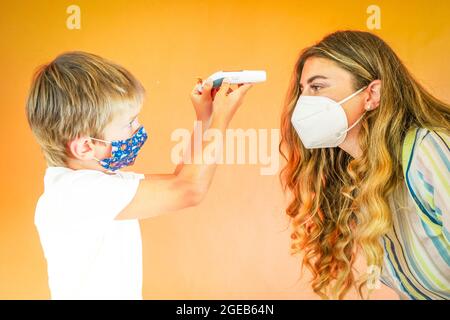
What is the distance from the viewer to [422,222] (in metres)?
2.22

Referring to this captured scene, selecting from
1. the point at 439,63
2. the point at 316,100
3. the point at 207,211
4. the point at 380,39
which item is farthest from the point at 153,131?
the point at 439,63

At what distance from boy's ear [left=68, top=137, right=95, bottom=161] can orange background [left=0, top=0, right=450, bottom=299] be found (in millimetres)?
243

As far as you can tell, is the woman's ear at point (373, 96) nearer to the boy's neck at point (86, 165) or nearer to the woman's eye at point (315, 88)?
the woman's eye at point (315, 88)

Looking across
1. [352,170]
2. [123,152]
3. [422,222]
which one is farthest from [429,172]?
[123,152]

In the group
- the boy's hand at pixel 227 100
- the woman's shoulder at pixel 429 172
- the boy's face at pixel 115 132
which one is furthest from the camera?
the boy's hand at pixel 227 100

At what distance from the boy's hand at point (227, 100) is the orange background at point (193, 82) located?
5 cm

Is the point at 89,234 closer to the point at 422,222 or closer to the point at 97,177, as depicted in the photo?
the point at 97,177

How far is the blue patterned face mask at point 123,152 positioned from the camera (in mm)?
2279

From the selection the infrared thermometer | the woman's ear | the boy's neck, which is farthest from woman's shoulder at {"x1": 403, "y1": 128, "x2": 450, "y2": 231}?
the boy's neck

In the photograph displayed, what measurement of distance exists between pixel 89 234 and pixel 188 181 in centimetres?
45

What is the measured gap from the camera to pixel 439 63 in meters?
2.43

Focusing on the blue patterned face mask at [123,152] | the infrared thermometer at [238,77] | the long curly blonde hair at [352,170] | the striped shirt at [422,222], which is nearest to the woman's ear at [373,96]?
the long curly blonde hair at [352,170]

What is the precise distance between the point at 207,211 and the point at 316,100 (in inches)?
26.1

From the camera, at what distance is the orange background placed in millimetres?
2451
